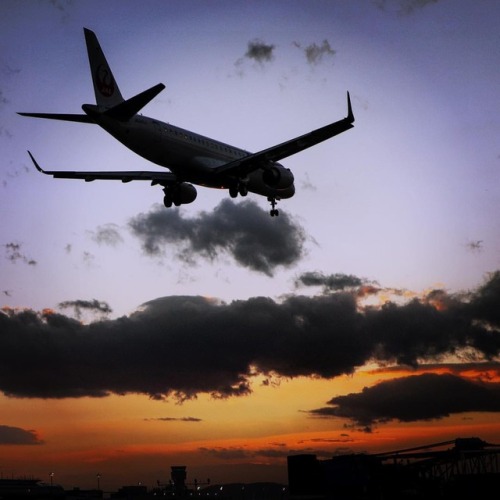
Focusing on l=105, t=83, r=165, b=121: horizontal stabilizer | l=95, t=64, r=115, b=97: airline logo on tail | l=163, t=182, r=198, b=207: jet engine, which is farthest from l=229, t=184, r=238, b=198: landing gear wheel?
l=95, t=64, r=115, b=97: airline logo on tail

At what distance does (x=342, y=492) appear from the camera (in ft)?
232

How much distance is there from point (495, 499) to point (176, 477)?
8477 centimetres

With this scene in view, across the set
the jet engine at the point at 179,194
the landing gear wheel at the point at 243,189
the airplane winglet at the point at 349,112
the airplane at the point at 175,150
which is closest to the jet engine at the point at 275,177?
the airplane at the point at 175,150

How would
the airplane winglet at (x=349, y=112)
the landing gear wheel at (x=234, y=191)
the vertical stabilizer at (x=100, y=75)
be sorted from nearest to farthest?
the airplane winglet at (x=349, y=112) < the vertical stabilizer at (x=100, y=75) < the landing gear wheel at (x=234, y=191)

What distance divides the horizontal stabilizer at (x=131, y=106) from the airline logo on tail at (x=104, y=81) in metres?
4.89

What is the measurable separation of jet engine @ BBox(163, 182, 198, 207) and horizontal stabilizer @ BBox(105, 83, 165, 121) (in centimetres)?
916

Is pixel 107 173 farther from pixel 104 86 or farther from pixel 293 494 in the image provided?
pixel 293 494

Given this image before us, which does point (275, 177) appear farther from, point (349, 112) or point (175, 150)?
point (349, 112)

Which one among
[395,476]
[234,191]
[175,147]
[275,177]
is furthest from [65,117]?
[395,476]

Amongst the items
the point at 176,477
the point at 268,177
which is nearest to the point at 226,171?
the point at 268,177

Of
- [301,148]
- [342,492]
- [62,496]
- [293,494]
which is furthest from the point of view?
[62,496]

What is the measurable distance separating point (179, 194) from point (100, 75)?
37.0ft

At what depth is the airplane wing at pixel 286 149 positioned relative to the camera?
50.0 m

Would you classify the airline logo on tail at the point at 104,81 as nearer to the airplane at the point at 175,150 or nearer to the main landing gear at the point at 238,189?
the airplane at the point at 175,150
